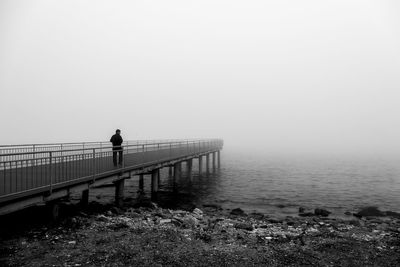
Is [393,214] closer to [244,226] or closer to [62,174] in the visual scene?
[244,226]

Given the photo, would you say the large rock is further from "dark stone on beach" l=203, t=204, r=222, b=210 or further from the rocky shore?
"dark stone on beach" l=203, t=204, r=222, b=210

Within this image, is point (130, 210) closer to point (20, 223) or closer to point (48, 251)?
point (20, 223)

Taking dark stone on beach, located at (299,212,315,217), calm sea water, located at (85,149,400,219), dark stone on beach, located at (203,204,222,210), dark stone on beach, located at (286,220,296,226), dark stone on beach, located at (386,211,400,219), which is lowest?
calm sea water, located at (85,149,400,219)

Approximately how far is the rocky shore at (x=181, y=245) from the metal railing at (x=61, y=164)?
1.56 m

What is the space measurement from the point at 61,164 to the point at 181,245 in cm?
768

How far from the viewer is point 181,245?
925 cm

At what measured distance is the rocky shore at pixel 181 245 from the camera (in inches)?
316

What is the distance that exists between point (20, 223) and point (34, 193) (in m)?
2.08

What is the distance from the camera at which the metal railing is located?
975cm

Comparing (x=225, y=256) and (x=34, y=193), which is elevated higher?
(x=34, y=193)

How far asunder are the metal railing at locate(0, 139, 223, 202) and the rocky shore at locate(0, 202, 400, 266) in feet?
5.13

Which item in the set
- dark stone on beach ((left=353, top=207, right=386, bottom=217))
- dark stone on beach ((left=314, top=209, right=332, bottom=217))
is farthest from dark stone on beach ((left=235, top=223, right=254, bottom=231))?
dark stone on beach ((left=353, top=207, right=386, bottom=217))

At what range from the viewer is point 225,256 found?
28.2ft

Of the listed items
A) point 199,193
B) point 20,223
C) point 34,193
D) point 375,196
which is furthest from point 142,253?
point 375,196
